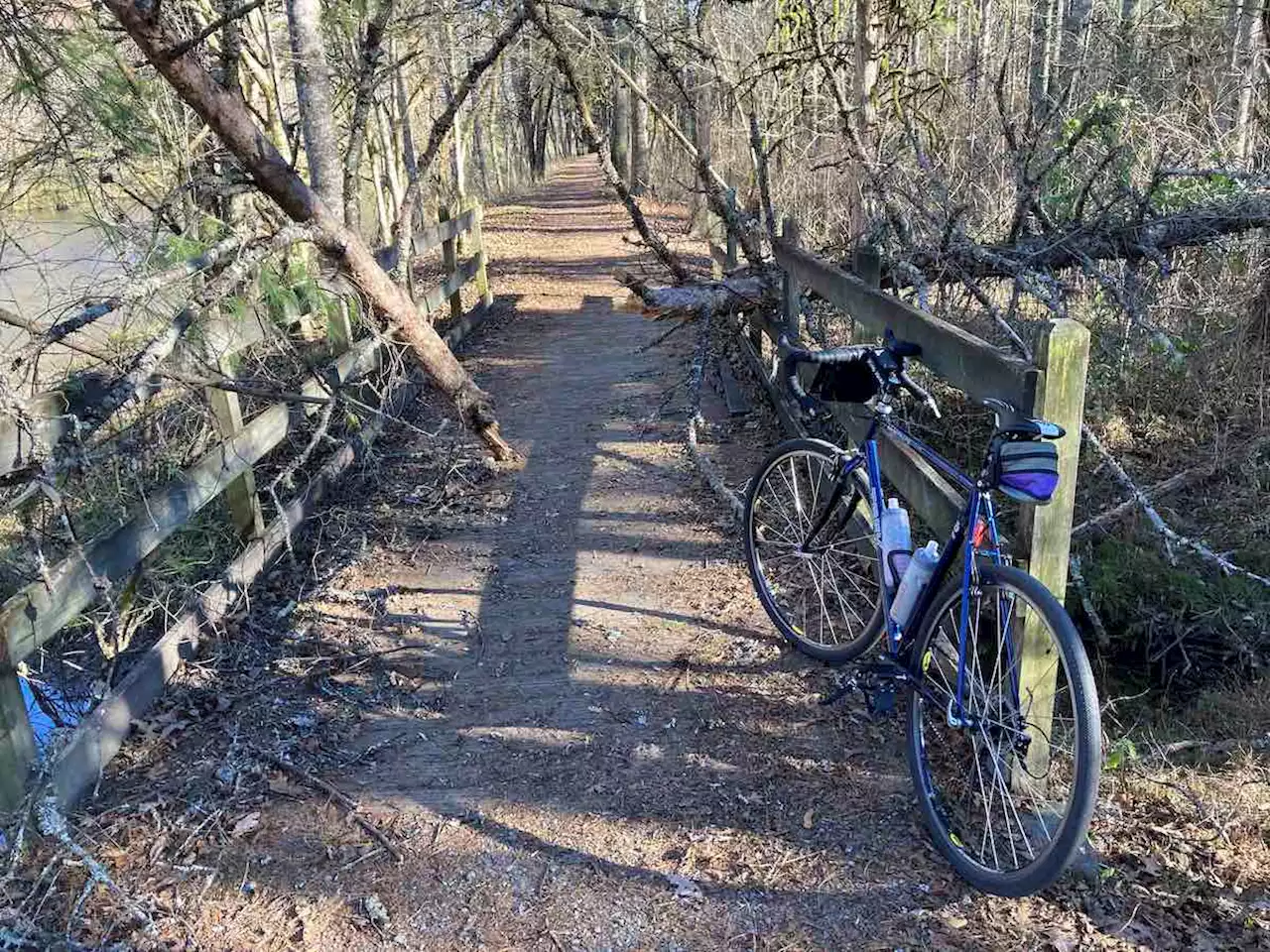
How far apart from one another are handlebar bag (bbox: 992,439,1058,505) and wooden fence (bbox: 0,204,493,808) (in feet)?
10.2

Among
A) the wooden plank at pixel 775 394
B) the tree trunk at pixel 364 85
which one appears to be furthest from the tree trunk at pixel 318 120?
the wooden plank at pixel 775 394

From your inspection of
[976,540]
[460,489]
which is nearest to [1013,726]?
[976,540]

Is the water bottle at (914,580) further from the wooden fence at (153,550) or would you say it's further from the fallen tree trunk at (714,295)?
the fallen tree trunk at (714,295)

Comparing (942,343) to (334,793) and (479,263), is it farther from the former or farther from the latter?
(479,263)

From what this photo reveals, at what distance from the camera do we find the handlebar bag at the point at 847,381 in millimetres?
3631

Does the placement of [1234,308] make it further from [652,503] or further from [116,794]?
[116,794]

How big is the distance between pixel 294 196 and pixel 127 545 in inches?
88.3

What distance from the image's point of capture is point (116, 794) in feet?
11.3

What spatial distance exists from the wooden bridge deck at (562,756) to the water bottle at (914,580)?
0.59 meters

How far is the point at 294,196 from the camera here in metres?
5.23

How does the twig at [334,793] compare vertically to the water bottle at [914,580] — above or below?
below

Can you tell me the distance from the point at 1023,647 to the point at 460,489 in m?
4.25

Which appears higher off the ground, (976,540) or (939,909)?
(976,540)

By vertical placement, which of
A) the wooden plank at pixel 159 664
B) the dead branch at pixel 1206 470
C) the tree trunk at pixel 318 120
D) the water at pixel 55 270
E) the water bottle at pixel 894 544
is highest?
the tree trunk at pixel 318 120
